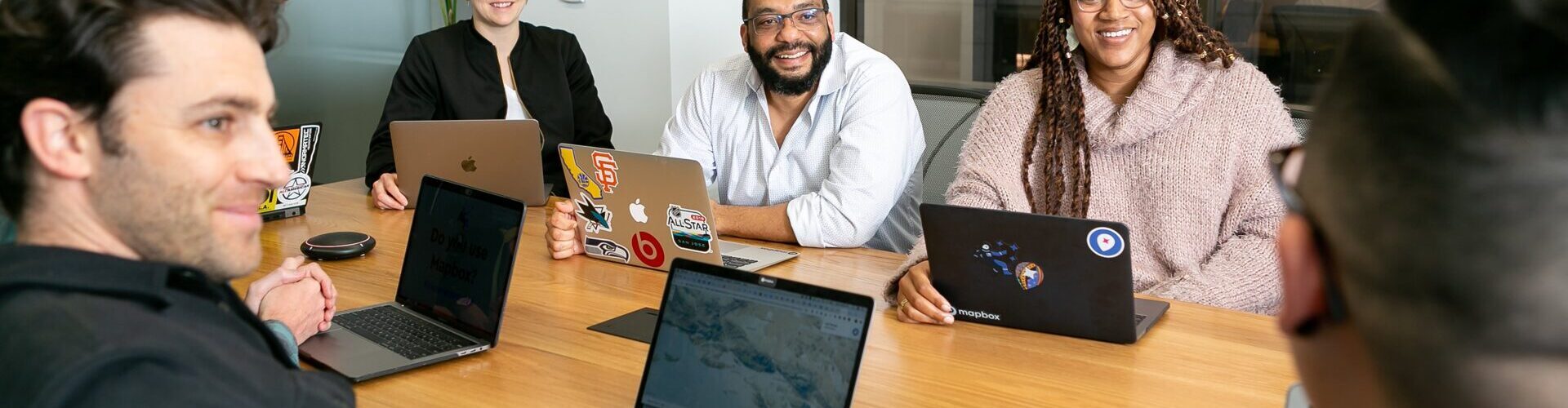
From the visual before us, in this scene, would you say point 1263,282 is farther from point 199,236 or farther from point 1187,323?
point 199,236

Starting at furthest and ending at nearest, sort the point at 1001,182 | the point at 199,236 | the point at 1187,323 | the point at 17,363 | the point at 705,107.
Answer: the point at 705,107, the point at 1001,182, the point at 1187,323, the point at 199,236, the point at 17,363

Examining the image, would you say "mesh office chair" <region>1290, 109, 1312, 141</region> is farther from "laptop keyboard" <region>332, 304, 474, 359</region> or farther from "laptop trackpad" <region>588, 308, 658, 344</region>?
"laptop keyboard" <region>332, 304, 474, 359</region>

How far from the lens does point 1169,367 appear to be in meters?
1.60

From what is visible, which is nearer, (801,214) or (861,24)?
(801,214)

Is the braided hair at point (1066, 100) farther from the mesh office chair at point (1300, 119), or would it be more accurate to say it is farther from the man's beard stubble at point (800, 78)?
the man's beard stubble at point (800, 78)

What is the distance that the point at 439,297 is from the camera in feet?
6.09

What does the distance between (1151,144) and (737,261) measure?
0.77 meters

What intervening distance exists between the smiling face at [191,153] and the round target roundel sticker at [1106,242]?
39.1 inches

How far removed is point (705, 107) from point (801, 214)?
573 millimetres

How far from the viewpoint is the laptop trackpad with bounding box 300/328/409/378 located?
5.39ft

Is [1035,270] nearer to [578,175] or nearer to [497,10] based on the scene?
[578,175]

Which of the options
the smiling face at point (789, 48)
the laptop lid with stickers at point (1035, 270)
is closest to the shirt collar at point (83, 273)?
the laptop lid with stickers at point (1035, 270)

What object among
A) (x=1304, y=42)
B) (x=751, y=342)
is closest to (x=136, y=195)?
(x=751, y=342)

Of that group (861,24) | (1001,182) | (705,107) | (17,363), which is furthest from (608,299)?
(861,24)
